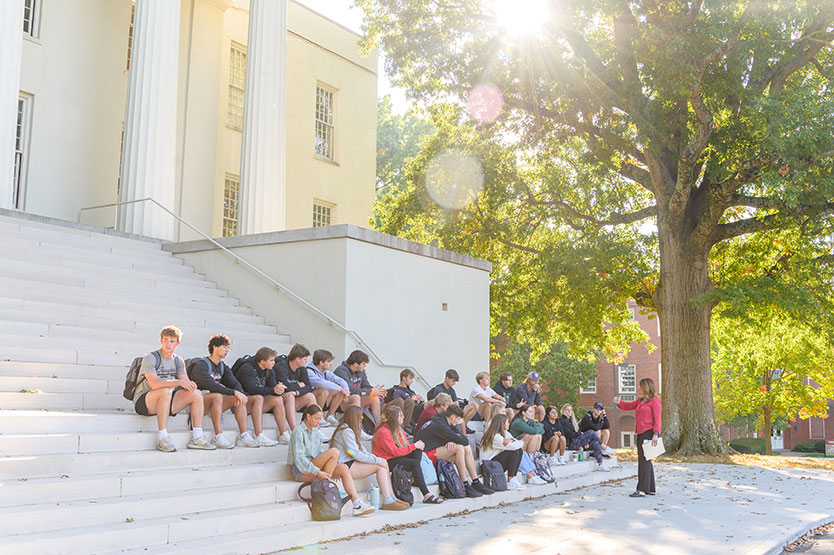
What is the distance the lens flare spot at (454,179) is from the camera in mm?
24837

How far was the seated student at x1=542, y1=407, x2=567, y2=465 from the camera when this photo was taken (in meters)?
14.8

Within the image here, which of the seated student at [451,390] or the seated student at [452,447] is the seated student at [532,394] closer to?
the seated student at [451,390]

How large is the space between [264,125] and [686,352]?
1307cm

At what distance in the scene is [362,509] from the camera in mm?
8781

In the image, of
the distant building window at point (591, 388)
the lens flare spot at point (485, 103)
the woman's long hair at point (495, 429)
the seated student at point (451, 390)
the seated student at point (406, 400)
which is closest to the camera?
the seated student at point (406, 400)

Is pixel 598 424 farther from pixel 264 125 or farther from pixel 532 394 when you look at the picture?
pixel 264 125

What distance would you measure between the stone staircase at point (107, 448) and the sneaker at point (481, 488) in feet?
0.42

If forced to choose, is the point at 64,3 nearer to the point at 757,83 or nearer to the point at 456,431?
the point at 456,431

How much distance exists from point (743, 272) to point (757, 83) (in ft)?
19.5

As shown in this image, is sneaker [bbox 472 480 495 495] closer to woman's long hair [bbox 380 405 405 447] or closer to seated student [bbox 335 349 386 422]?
woman's long hair [bbox 380 405 405 447]

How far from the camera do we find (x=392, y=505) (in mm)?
9328

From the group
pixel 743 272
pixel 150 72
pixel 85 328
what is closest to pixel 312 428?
pixel 85 328

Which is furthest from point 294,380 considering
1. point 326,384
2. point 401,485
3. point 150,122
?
point 150,122

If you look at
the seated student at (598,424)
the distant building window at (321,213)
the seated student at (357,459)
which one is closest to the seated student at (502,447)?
the seated student at (357,459)
